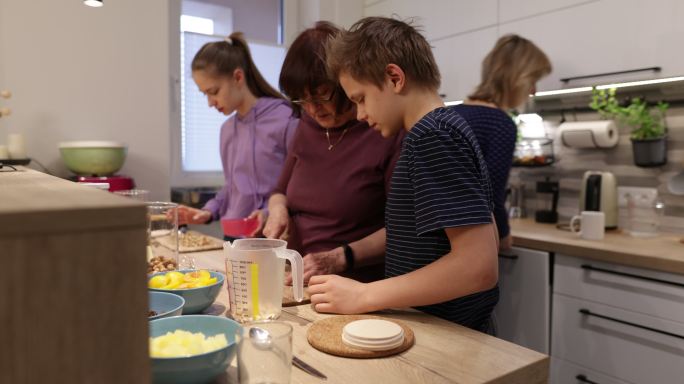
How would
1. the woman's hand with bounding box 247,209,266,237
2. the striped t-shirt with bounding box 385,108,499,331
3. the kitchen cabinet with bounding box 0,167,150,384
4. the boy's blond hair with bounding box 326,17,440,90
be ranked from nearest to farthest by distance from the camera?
the kitchen cabinet with bounding box 0,167,150,384, the striped t-shirt with bounding box 385,108,499,331, the boy's blond hair with bounding box 326,17,440,90, the woman's hand with bounding box 247,209,266,237

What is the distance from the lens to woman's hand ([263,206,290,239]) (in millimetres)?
1339

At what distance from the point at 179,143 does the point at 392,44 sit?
2668mm

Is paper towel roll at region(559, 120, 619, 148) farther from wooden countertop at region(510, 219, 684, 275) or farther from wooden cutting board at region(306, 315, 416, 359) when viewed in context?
wooden cutting board at region(306, 315, 416, 359)

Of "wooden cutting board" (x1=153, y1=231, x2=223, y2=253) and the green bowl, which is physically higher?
the green bowl

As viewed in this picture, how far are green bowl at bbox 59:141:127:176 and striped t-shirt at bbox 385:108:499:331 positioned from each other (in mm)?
1674

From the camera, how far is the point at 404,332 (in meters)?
0.82

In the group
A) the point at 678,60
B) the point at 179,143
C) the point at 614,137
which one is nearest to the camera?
the point at 678,60

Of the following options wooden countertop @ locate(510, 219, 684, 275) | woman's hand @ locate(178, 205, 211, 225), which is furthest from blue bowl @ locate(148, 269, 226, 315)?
wooden countertop @ locate(510, 219, 684, 275)

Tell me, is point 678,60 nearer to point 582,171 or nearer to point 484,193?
point 582,171

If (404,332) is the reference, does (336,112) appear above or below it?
above

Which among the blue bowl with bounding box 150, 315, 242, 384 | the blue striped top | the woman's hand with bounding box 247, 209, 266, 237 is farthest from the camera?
the blue striped top

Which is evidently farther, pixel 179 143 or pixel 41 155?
pixel 179 143

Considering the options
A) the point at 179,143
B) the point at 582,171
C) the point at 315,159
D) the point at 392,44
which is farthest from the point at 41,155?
the point at 582,171

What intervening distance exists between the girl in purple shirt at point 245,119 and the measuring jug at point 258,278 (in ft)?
3.39
